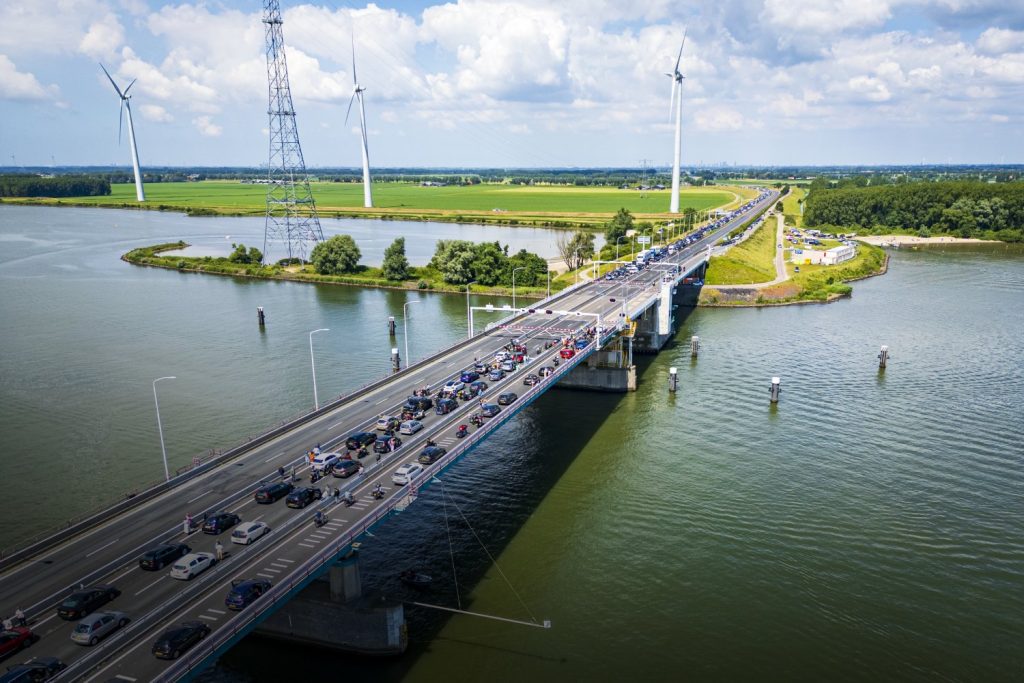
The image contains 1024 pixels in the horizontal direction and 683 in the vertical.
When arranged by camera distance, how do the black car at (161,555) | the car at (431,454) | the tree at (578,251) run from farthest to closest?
1. the tree at (578,251)
2. the car at (431,454)
3. the black car at (161,555)

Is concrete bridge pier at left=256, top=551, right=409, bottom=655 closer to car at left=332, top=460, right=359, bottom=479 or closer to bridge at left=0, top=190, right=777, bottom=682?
bridge at left=0, top=190, right=777, bottom=682

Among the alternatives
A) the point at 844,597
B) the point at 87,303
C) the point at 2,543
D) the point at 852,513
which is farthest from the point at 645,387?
the point at 87,303

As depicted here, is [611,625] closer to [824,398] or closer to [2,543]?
[2,543]

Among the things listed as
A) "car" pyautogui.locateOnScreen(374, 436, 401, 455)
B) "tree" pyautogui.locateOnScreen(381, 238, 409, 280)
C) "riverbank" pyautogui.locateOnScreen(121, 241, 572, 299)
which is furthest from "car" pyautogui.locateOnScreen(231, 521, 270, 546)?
"tree" pyautogui.locateOnScreen(381, 238, 409, 280)

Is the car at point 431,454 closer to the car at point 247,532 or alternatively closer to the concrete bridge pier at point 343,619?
the concrete bridge pier at point 343,619

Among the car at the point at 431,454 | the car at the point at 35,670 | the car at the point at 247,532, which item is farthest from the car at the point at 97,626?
the car at the point at 431,454
